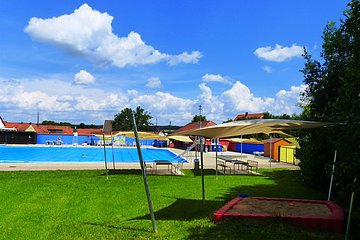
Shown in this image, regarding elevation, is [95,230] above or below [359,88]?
below

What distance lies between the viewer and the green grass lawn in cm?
674

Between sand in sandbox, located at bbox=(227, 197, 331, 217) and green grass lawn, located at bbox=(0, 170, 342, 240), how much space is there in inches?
25.1

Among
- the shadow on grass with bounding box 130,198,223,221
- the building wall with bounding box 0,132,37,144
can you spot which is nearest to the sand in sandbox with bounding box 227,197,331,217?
the shadow on grass with bounding box 130,198,223,221

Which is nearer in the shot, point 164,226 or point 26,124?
point 164,226

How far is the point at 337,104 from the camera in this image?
6059 millimetres

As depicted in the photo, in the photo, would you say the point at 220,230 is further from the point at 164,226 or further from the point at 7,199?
the point at 7,199

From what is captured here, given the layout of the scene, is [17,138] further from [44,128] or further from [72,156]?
[44,128]

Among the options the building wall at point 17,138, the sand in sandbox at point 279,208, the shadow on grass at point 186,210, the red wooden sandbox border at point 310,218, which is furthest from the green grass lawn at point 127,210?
the building wall at point 17,138

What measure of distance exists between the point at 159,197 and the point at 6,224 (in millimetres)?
4751

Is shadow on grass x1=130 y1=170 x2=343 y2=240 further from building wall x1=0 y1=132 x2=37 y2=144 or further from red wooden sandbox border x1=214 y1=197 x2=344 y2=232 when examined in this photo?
building wall x1=0 y1=132 x2=37 y2=144

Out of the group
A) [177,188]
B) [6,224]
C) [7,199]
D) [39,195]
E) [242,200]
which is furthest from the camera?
[177,188]

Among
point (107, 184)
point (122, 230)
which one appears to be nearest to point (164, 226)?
point (122, 230)

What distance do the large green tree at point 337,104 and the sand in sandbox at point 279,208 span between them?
0.74 m

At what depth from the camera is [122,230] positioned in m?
7.05
